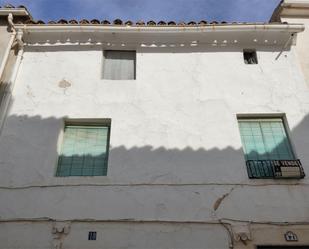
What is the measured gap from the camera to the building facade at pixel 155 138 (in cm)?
566

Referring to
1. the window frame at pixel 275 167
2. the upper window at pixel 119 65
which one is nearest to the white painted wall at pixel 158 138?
the window frame at pixel 275 167

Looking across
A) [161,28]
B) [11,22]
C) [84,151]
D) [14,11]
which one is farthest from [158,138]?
[14,11]

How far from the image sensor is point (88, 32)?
26.5 feet

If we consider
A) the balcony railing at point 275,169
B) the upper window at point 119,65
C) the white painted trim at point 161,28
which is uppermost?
the white painted trim at point 161,28

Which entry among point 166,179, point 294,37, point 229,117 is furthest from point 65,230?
point 294,37

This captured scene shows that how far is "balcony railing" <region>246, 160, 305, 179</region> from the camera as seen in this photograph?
6.14 meters

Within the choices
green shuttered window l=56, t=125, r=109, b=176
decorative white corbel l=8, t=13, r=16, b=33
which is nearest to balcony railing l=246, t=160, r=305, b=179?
green shuttered window l=56, t=125, r=109, b=176

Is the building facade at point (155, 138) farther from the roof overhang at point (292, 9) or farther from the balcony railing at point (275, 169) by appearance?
the roof overhang at point (292, 9)

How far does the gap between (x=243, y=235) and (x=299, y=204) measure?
48.8 inches

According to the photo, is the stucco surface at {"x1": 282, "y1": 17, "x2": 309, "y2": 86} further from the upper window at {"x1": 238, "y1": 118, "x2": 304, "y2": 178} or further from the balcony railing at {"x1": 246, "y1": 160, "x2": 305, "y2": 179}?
the balcony railing at {"x1": 246, "y1": 160, "x2": 305, "y2": 179}

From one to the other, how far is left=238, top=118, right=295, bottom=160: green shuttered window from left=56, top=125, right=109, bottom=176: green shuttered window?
2948 millimetres

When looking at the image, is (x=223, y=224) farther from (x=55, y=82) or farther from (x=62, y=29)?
(x=62, y=29)

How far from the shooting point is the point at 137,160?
6430 mm

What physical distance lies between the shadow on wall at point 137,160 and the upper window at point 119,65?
6.37ft
